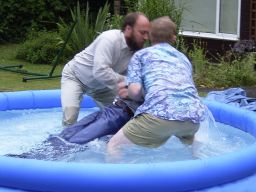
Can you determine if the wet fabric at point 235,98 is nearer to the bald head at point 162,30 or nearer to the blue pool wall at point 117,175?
the bald head at point 162,30

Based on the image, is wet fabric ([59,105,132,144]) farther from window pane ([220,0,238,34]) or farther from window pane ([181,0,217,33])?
window pane ([181,0,217,33])

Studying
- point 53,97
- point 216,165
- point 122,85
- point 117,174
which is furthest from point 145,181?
point 53,97

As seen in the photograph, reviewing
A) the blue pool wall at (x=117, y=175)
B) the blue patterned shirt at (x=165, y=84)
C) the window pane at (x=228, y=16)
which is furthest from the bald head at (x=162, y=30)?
the window pane at (x=228, y=16)

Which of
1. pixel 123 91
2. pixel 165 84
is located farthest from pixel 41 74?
pixel 165 84

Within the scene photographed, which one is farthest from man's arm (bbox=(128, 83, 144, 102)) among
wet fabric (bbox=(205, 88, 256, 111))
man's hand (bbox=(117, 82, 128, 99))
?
wet fabric (bbox=(205, 88, 256, 111))

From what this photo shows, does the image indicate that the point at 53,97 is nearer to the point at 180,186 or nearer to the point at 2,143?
the point at 2,143

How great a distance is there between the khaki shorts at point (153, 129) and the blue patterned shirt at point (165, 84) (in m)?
0.05

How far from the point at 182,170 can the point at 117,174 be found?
458mm

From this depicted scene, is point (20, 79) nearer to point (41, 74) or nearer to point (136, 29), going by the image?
point (41, 74)

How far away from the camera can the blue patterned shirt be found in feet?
15.7

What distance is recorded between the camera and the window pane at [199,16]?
1387cm

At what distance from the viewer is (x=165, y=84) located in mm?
4812

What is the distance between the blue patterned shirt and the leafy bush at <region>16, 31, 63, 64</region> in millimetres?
9925

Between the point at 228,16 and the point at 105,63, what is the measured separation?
26.7ft
